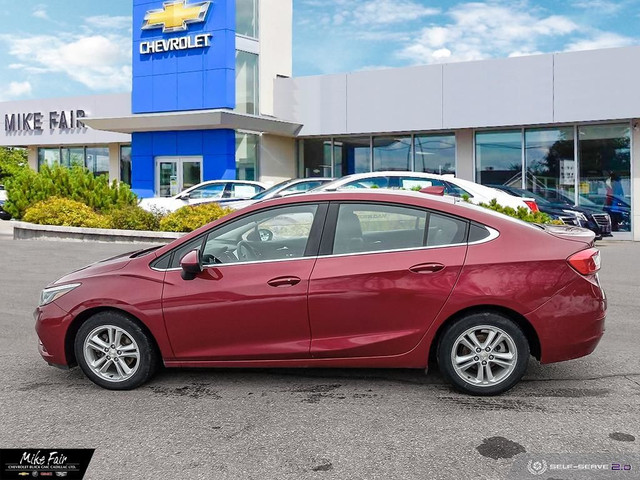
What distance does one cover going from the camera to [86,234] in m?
17.6

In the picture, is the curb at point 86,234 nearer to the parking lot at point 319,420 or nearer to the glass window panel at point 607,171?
the parking lot at point 319,420

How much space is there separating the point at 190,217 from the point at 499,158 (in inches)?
414

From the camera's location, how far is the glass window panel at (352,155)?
79.8 ft

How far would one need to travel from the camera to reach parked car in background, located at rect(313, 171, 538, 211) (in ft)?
47.2

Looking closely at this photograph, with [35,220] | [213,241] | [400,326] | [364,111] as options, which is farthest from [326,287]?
[364,111]

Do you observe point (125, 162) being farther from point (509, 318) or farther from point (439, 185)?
point (509, 318)

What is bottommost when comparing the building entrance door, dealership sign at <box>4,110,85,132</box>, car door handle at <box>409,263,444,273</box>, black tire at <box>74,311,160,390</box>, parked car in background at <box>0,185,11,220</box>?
black tire at <box>74,311,160,390</box>

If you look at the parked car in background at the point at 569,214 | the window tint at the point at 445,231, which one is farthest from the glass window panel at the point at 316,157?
the window tint at the point at 445,231

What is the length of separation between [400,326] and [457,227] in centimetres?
82

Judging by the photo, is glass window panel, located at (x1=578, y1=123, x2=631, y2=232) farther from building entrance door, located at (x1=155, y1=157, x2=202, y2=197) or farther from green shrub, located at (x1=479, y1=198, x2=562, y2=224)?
building entrance door, located at (x1=155, y1=157, x2=202, y2=197)

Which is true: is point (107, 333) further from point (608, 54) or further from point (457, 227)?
point (608, 54)

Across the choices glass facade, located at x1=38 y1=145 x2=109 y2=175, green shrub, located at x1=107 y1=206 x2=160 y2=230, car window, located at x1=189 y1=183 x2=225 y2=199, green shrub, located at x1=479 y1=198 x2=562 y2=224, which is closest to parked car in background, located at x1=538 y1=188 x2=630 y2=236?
green shrub, located at x1=479 y1=198 x2=562 y2=224

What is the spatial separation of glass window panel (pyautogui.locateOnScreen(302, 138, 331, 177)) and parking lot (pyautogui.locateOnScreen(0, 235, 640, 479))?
19349 millimetres

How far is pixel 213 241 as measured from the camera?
5.16 meters
